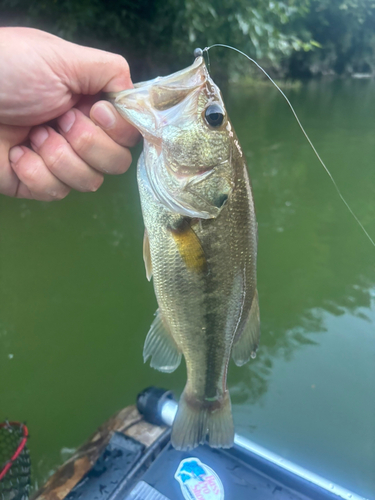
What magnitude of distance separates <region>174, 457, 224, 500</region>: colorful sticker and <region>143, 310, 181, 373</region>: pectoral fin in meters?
0.58

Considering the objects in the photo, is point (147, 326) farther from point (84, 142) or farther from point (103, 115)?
point (103, 115)

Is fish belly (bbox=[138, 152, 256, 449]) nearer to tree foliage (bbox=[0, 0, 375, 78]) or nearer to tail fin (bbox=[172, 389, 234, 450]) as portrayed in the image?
tail fin (bbox=[172, 389, 234, 450])

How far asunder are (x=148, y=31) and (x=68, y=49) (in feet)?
26.0

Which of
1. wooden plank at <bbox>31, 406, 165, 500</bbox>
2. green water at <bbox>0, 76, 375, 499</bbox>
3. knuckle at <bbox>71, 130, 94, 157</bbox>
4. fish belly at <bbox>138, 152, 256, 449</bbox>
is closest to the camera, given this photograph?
fish belly at <bbox>138, 152, 256, 449</bbox>

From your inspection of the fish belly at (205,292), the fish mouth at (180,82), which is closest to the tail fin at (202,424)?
the fish belly at (205,292)

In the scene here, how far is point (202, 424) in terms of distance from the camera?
1.53 meters

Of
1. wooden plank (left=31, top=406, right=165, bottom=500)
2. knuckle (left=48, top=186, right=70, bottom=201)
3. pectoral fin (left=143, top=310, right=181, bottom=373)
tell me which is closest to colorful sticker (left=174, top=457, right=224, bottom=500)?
wooden plank (left=31, top=406, right=165, bottom=500)

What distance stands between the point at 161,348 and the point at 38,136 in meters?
1.01

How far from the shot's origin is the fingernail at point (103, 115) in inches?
50.2

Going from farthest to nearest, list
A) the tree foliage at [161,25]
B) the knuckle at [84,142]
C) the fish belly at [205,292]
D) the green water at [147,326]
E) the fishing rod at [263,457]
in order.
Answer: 1. the tree foliage at [161,25]
2. the green water at [147,326]
3. the fishing rod at [263,457]
4. the knuckle at [84,142]
5. the fish belly at [205,292]

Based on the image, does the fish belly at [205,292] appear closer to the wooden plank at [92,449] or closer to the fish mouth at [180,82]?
the fish mouth at [180,82]

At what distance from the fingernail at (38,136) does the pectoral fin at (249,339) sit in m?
1.06

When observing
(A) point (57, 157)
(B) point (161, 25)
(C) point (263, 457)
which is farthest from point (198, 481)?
(B) point (161, 25)

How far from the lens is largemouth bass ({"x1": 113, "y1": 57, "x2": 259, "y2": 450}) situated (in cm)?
113
